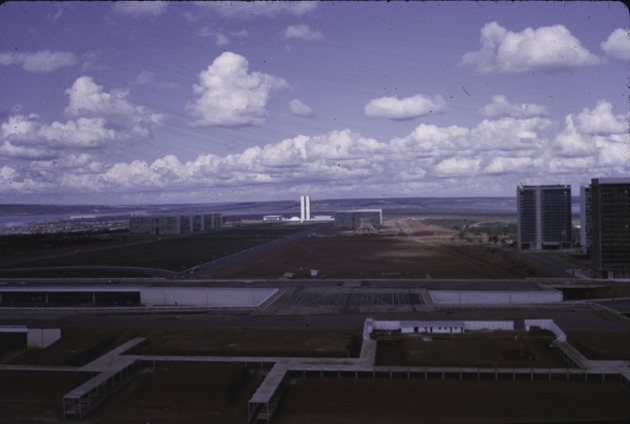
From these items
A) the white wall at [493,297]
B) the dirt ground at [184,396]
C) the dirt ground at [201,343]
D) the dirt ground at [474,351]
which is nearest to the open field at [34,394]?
the dirt ground at [184,396]

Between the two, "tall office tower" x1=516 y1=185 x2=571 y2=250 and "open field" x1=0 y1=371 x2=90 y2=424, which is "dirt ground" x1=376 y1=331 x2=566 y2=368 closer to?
"open field" x1=0 y1=371 x2=90 y2=424

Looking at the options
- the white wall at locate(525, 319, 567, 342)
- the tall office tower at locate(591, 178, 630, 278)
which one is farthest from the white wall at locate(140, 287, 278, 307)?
the tall office tower at locate(591, 178, 630, 278)

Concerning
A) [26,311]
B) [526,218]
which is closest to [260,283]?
[26,311]

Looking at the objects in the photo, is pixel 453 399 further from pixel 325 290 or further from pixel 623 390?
pixel 325 290

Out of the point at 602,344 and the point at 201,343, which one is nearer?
the point at 602,344

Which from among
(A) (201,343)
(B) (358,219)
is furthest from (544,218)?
(B) (358,219)

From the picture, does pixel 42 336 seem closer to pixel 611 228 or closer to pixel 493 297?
pixel 493 297

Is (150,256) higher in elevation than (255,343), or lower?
higher
